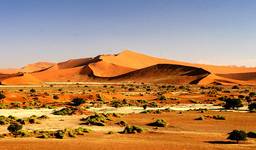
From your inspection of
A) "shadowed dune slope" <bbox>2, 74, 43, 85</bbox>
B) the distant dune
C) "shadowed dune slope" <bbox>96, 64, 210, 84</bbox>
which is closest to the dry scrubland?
"shadowed dune slope" <bbox>2, 74, 43, 85</bbox>

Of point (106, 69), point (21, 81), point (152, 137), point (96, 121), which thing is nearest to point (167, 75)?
point (106, 69)

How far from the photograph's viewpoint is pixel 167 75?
5650 inches

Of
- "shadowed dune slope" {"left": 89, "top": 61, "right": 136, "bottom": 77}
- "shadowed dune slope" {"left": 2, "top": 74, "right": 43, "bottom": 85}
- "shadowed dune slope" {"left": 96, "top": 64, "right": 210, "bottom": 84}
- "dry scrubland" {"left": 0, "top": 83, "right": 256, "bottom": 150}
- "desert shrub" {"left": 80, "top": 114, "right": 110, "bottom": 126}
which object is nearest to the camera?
"dry scrubland" {"left": 0, "top": 83, "right": 256, "bottom": 150}

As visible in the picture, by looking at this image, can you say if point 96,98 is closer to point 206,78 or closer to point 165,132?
point 165,132

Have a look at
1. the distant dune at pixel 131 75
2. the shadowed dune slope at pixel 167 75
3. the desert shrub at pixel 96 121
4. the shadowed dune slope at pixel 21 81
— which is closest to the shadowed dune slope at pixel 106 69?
the distant dune at pixel 131 75

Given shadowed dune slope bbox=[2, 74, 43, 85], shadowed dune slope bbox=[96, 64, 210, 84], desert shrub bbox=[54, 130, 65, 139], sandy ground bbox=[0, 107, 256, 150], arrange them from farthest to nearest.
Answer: shadowed dune slope bbox=[96, 64, 210, 84]
shadowed dune slope bbox=[2, 74, 43, 85]
desert shrub bbox=[54, 130, 65, 139]
sandy ground bbox=[0, 107, 256, 150]

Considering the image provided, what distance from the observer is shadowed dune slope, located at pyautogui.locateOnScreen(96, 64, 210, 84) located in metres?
127

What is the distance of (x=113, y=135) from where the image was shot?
26.6 metres

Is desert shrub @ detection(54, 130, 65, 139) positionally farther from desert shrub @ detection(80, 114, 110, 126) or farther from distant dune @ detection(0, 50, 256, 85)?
distant dune @ detection(0, 50, 256, 85)

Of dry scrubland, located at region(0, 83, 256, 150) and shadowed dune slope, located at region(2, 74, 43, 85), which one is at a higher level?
shadowed dune slope, located at region(2, 74, 43, 85)

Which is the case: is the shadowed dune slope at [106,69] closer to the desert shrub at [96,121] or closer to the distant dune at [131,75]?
the distant dune at [131,75]

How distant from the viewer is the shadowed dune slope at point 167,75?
127m

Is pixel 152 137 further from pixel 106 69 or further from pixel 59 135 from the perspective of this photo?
pixel 106 69

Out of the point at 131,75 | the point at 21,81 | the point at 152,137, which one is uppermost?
the point at 131,75
